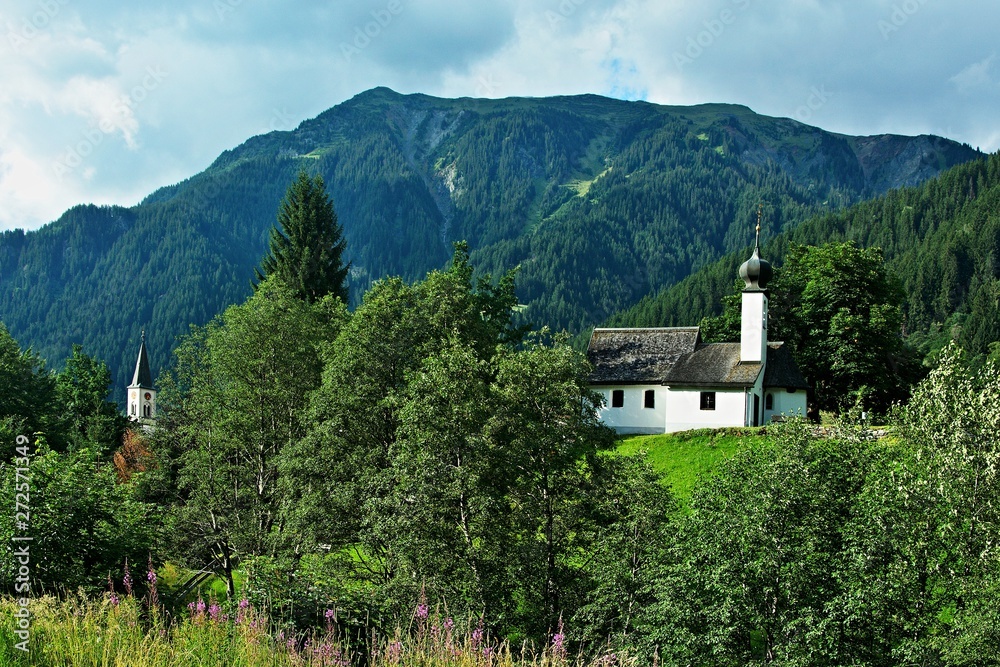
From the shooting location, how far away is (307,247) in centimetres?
5291

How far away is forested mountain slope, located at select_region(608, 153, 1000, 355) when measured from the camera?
135375mm

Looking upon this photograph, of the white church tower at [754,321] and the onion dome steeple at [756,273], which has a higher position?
the onion dome steeple at [756,273]

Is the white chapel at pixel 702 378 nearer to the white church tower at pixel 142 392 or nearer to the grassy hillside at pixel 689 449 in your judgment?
the grassy hillside at pixel 689 449

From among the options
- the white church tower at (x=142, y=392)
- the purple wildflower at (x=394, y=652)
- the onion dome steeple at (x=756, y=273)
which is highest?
the onion dome steeple at (x=756, y=273)

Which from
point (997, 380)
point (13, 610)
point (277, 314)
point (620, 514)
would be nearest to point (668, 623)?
point (620, 514)

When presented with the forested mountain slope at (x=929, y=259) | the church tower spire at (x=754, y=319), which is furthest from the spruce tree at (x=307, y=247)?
the forested mountain slope at (x=929, y=259)

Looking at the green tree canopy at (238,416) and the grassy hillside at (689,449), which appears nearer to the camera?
the green tree canopy at (238,416)

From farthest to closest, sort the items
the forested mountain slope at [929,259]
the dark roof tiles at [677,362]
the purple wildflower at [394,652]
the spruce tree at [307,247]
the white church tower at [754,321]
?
the forested mountain slope at [929,259] → the spruce tree at [307,247] → the white church tower at [754,321] → the dark roof tiles at [677,362] → the purple wildflower at [394,652]

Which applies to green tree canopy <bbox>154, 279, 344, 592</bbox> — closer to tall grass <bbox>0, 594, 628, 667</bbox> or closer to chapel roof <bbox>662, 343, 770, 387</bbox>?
chapel roof <bbox>662, 343, 770, 387</bbox>

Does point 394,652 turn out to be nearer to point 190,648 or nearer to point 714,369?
point 190,648

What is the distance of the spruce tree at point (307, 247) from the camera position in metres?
52.4

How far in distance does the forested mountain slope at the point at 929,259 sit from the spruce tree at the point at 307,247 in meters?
85.1

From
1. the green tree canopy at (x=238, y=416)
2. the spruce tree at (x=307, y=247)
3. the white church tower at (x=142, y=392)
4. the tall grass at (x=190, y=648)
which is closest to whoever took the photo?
the tall grass at (x=190, y=648)

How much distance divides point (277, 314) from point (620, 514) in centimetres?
2013
